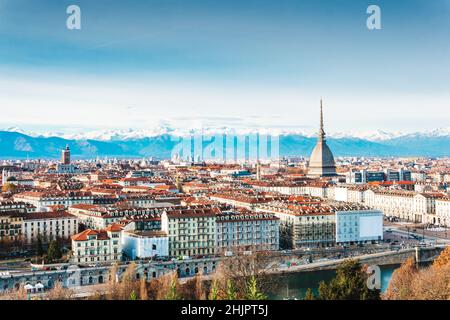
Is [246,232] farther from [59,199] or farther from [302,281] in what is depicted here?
[59,199]

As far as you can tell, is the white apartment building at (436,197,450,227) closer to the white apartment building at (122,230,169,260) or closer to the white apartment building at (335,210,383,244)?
the white apartment building at (335,210,383,244)

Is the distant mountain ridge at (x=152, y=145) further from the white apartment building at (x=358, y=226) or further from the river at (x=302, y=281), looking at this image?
the river at (x=302, y=281)

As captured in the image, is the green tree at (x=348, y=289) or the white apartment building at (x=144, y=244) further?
the white apartment building at (x=144, y=244)

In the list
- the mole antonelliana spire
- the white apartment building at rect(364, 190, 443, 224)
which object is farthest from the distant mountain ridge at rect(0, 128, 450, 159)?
the white apartment building at rect(364, 190, 443, 224)

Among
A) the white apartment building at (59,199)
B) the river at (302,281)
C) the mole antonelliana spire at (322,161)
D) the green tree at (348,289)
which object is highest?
the mole antonelliana spire at (322,161)

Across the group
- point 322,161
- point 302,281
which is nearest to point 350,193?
point 322,161

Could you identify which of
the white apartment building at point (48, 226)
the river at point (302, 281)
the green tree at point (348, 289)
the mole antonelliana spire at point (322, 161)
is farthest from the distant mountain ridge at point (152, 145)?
the green tree at point (348, 289)

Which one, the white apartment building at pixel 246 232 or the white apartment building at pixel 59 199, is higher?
the white apartment building at pixel 59 199
